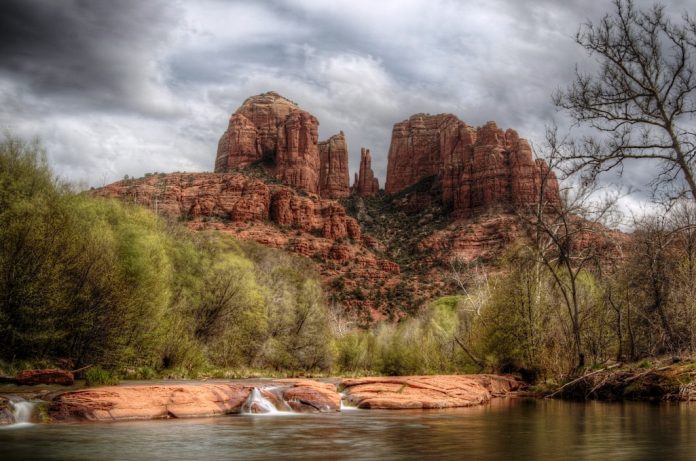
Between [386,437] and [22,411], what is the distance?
9.14m

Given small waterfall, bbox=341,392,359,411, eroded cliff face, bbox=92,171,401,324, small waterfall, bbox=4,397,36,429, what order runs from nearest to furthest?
small waterfall, bbox=4,397,36,429
small waterfall, bbox=341,392,359,411
eroded cliff face, bbox=92,171,401,324

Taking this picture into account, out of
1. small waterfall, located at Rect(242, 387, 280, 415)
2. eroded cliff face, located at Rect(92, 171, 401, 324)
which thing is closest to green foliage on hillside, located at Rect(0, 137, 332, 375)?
small waterfall, located at Rect(242, 387, 280, 415)

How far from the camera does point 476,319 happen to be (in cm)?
2661

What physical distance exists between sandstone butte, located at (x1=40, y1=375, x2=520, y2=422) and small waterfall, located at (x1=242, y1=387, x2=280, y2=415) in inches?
1.2

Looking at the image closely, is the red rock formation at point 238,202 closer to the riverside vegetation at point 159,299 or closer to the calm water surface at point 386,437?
the riverside vegetation at point 159,299

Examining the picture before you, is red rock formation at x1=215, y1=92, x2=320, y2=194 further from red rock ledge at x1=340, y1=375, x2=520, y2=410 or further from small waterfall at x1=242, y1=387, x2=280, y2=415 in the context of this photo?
small waterfall at x1=242, y1=387, x2=280, y2=415

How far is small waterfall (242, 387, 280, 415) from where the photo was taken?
1727 centimetres

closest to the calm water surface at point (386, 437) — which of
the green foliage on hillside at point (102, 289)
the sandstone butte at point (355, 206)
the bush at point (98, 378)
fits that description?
the bush at point (98, 378)

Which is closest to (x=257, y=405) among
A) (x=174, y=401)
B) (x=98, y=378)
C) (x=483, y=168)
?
(x=174, y=401)

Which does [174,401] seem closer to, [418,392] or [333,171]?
[418,392]

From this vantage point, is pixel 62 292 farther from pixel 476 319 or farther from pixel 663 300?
pixel 663 300

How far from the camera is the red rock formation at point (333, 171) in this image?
180m

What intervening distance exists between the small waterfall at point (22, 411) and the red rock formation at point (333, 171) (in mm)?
163089

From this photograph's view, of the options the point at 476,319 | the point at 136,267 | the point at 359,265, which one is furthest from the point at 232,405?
the point at 359,265
